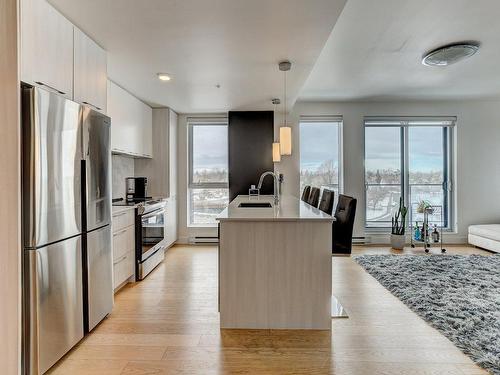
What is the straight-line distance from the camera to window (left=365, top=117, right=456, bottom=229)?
17.6 ft

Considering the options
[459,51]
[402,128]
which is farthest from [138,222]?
[402,128]

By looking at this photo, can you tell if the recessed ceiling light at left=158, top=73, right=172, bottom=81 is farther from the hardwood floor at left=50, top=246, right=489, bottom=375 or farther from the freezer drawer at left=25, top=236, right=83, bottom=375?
the hardwood floor at left=50, top=246, right=489, bottom=375

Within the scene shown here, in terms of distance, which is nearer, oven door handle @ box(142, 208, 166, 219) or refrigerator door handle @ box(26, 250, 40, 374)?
refrigerator door handle @ box(26, 250, 40, 374)

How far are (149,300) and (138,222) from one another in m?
0.98

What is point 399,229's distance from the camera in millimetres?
4977

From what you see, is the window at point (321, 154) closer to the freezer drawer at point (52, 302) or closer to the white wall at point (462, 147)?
the white wall at point (462, 147)

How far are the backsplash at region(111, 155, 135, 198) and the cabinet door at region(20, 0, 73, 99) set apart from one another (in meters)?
2.05

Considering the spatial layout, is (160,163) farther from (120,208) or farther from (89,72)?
(89,72)

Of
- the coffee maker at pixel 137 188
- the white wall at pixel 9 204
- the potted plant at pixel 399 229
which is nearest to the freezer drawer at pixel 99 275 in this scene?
the white wall at pixel 9 204

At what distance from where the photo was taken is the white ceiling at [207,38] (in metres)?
1.98

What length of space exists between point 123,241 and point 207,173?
100 inches

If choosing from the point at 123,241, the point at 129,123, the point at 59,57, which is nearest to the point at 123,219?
the point at 123,241

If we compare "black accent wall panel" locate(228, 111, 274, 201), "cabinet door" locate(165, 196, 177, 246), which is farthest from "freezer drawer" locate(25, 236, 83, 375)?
"black accent wall panel" locate(228, 111, 274, 201)

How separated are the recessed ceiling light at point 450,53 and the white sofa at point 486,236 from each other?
2.93m
